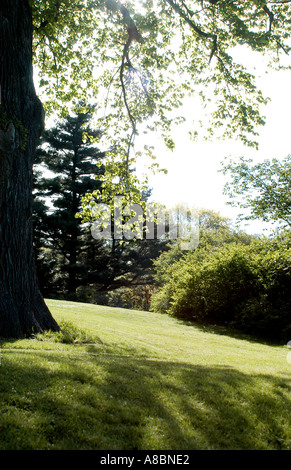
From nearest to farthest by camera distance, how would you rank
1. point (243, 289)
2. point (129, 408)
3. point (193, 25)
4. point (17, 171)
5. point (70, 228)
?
point (129, 408) < point (17, 171) < point (193, 25) < point (243, 289) < point (70, 228)

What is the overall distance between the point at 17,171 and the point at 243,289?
1364cm

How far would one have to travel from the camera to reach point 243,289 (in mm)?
17125

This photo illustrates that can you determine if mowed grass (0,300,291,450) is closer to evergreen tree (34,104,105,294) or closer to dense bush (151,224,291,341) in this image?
dense bush (151,224,291,341)

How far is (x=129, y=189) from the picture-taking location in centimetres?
1221

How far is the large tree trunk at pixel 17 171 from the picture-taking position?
259 inches

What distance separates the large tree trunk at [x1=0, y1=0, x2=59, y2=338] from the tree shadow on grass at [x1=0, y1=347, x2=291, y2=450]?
2067mm

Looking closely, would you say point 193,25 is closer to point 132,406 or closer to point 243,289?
point 132,406

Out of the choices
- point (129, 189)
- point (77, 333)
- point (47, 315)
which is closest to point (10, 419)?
point (47, 315)

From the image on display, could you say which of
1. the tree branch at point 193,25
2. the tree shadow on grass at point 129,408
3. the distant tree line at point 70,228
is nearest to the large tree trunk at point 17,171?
the tree shadow on grass at point 129,408

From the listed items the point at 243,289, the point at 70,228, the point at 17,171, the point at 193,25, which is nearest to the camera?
the point at 17,171

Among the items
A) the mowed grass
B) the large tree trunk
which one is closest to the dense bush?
the mowed grass

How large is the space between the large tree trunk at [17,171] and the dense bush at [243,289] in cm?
1107

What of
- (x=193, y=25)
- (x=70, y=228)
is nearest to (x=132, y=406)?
(x=193, y=25)

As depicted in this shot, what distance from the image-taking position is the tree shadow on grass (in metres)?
3.02
